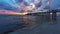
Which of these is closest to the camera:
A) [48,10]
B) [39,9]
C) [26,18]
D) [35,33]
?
[35,33]

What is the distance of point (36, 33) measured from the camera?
24.1 feet

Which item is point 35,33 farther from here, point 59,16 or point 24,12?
point 59,16

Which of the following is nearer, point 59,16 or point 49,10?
point 49,10

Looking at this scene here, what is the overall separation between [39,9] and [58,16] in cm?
641

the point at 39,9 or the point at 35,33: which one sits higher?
the point at 39,9

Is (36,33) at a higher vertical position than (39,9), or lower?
lower

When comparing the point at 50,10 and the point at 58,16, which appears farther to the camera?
the point at 58,16

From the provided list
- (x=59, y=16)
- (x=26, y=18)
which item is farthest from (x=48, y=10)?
(x=26, y=18)

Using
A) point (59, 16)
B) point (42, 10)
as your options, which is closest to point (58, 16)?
point (59, 16)

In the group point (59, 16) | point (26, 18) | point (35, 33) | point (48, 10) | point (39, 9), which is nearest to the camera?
point (35, 33)

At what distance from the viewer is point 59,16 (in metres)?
19.8

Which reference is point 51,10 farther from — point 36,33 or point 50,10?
point 36,33

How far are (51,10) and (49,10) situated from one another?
0.58ft

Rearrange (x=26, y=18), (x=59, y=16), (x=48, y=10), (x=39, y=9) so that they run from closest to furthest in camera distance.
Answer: (x=39, y=9) → (x=48, y=10) → (x=59, y=16) → (x=26, y=18)
